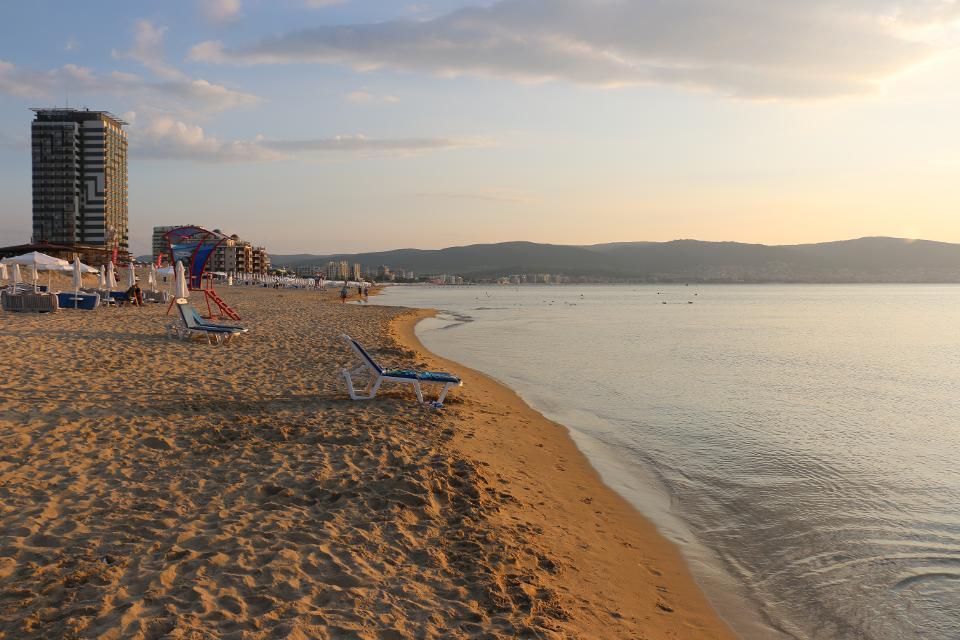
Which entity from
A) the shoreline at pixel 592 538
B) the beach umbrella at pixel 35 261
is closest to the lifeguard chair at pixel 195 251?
the beach umbrella at pixel 35 261

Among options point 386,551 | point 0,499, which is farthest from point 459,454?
point 0,499

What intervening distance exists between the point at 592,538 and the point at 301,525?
243 centimetres

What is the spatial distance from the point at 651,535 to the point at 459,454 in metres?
2.10

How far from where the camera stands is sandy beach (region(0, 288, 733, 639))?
3391 millimetres

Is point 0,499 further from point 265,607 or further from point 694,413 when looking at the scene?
point 694,413

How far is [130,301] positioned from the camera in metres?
25.2

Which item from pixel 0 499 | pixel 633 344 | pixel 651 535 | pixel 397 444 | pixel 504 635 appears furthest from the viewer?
pixel 633 344

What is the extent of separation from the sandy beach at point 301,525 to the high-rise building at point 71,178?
116306 millimetres

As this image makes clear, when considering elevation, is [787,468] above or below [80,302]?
below

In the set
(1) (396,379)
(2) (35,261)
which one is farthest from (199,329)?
(2) (35,261)

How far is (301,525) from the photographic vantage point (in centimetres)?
450

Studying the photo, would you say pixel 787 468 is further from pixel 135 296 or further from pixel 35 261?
pixel 35 261

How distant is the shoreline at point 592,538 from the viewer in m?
4.11

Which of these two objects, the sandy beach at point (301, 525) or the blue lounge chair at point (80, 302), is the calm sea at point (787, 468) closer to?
the sandy beach at point (301, 525)
